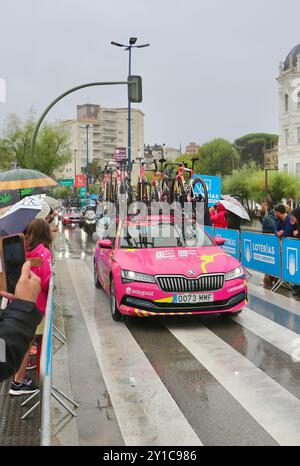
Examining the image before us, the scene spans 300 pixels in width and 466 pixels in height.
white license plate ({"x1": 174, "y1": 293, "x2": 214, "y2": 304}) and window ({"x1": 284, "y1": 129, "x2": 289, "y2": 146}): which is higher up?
window ({"x1": 284, "y1": 129, "x2": 289, "y2": 146})

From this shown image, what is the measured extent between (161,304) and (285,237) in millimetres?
4673

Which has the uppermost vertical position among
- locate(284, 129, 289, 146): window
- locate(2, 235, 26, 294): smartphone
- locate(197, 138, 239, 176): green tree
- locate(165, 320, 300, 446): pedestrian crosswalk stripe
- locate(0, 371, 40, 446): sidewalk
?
locate(284, 129, 289, 146): window

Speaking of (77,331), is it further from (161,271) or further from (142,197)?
(142,197)

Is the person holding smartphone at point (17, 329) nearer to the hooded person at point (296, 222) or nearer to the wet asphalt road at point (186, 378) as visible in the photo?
the wet asphalt road at point (186, 378)

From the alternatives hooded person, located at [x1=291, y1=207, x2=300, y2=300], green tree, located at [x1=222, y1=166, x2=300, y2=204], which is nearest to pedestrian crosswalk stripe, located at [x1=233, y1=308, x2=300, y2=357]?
hooded person, located at [x1=291, y1=207, x2=300, y2=300]

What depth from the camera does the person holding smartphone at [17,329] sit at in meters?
2.26

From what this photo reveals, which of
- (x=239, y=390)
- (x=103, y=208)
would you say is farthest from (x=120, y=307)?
(x=103, y=208)

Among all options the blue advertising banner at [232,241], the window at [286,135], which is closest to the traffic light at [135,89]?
the blue advertising banner at [232,241]

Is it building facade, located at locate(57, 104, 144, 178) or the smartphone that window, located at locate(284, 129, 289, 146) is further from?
the smartphone

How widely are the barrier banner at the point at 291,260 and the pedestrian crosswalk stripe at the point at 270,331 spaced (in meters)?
1.85

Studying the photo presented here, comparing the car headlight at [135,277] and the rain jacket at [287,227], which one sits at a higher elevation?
the rain jacket at [287,227]

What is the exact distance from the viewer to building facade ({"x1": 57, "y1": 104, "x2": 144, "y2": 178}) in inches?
5881

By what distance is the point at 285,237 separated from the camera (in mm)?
11062

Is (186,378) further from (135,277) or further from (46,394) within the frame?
(46,394)
